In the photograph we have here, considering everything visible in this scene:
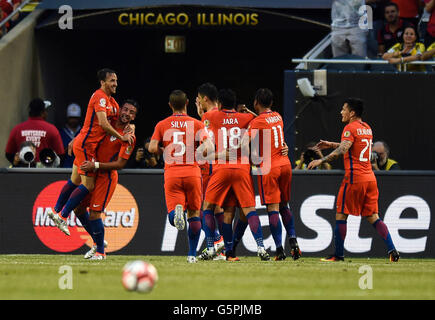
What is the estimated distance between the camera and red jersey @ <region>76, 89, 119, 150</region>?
12522 mm

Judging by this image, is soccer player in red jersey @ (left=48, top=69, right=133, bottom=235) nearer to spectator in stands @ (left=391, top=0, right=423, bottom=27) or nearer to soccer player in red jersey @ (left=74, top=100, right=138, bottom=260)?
soccer player in red jersey @ (left=74, top=100, right=138, bottom=260)

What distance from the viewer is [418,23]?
18.1m

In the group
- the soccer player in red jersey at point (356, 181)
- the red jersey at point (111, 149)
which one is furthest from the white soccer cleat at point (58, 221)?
the soccer player in red jersey at point (356, 181)

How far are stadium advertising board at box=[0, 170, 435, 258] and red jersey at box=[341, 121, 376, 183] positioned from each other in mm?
1879

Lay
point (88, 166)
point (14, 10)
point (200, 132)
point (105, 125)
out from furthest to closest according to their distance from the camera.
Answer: point (14, 10) < point (88, 166) < point (105, 125) < point (200, 132)

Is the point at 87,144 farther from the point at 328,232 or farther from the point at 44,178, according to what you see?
the point at 328,232

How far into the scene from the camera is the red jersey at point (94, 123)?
1252 cm

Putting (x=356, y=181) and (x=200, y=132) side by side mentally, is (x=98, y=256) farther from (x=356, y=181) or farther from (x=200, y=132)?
(x=356, y=181)

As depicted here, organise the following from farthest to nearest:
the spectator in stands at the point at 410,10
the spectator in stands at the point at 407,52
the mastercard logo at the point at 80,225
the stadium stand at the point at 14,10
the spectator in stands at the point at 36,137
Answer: the stadium stand at the point at 14,10, the spectator in stands at the point at 410,10, the spectator in stands at the point at 407,52, the spectator in stands at the point at 36,137, the mastercard logo at the point at 80,225

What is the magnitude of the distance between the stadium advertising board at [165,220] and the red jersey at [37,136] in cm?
95

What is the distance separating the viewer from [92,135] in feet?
41.7

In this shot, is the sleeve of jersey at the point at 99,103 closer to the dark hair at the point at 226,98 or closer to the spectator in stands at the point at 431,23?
the dark hair at the point at 226,98

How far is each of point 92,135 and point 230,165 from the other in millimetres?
1943

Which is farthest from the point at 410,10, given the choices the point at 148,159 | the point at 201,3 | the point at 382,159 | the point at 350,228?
the point at 148,159
